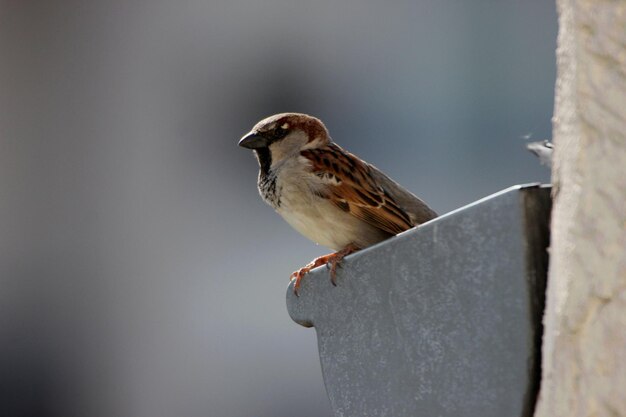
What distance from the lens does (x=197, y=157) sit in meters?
6.29

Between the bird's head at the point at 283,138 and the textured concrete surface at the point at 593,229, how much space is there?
194 cm

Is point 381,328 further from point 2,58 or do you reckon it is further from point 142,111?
point 2,58

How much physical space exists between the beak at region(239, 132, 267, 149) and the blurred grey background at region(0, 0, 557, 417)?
2916mm

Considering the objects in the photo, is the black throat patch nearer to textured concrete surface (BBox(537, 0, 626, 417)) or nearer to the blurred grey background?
textured concrete surface (BBox(537, 0, 626, 417))

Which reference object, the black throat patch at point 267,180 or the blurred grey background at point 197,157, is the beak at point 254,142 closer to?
the black throat patch at point 267,180

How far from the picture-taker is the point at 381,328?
111cm

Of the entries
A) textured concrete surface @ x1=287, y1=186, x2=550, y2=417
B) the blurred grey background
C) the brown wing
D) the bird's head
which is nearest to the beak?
the bird's head

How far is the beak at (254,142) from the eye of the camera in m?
2.89

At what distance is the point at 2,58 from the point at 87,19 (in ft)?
1.61

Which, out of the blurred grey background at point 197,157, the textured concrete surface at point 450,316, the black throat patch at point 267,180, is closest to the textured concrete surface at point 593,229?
the textured concrete surface at point 450,316

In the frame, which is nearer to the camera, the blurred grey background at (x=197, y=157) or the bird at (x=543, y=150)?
the bird at (x=543, y=150)

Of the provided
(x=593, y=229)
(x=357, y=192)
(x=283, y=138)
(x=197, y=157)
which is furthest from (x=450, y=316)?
(x=197, y=157)

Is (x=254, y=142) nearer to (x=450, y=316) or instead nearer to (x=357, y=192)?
(x=357, y=192)

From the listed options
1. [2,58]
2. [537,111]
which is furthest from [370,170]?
[2,58]
